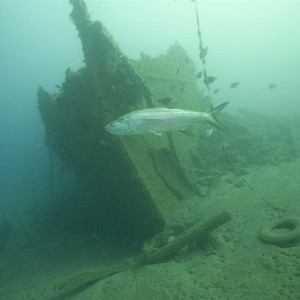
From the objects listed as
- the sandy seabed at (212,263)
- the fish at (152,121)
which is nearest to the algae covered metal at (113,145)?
the sandy seabed at (212,263)

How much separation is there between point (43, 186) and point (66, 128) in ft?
39.0

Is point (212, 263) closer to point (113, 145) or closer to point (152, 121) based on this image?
point (152, 121)

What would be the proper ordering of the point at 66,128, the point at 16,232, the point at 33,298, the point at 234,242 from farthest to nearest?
the point at 16,232 → the point at 66,128 → the point at 33,298 → the point at 234,242

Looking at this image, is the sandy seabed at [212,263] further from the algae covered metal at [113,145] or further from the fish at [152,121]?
the fish at [152,121]

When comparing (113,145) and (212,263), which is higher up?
(113,145)

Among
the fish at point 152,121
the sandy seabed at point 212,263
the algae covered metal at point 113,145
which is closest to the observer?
the sandy seabed at point 212,263

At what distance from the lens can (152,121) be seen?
4.66 meters

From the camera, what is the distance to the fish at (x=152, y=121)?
4.52 meters

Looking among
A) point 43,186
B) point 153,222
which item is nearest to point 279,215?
point 153,222

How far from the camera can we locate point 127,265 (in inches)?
223

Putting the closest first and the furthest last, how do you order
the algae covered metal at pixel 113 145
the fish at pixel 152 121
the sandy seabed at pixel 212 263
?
1. the sandy seabed at pixel 212 263
2. the fish at pixel 152 121
3. the algae covered metal at pixel 113 145

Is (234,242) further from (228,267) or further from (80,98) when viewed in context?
(80,98)

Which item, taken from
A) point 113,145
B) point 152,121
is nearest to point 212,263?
point 152,121

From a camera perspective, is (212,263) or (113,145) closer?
(212,263)
